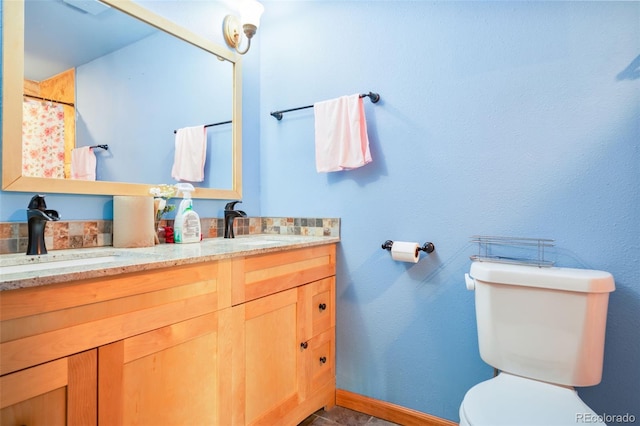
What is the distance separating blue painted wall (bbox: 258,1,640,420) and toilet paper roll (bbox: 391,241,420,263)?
72 mm

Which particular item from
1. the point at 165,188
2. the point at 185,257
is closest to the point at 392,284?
the point at 185,257

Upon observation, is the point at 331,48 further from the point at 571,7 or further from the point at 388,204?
the point at 571,7

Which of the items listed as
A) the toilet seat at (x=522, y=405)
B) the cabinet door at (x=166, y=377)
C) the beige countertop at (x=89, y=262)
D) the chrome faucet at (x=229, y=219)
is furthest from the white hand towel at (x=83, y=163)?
the toilet seat at (x=522, y=405)

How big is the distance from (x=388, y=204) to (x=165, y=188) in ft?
3.44

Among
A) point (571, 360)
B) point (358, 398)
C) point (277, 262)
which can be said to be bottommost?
point (358, 398)

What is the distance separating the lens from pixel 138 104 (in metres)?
1.51

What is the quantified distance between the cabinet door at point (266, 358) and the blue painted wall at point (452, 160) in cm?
40

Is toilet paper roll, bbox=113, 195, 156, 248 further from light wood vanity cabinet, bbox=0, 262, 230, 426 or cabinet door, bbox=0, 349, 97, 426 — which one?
cabinet door, bbox=0, 349, 97, 426

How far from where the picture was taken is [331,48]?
72.9 inches

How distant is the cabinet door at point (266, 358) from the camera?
4.06 feet

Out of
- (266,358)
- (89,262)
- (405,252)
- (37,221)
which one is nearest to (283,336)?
(266,358)

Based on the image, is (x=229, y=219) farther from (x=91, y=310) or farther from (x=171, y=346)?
(x=91, y=310)

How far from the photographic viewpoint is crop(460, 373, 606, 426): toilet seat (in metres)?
0.93

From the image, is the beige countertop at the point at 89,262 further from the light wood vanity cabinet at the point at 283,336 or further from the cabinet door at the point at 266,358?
the cabinet door at the point at 266,358
